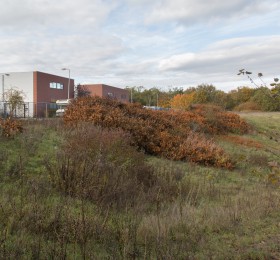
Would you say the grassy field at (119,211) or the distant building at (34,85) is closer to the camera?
the grassy field at (119,211)

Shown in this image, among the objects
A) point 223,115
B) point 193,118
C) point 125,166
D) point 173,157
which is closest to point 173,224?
point 125,166

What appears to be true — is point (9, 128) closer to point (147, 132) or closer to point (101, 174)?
point (101, 174)

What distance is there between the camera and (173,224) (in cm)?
609

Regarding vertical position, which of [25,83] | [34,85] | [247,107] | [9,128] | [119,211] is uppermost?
[25,83]

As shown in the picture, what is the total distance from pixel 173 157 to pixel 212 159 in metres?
1.87

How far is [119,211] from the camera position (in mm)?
6617

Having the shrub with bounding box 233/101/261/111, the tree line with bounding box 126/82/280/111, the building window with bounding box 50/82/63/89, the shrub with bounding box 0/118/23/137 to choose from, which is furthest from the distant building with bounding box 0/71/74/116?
the shrub with bounding box 0/118/23/137

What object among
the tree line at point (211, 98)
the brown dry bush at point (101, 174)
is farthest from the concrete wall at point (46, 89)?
the brown dry bush at point (101, 174)

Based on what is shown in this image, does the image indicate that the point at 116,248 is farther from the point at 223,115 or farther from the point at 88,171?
the point at 223,115

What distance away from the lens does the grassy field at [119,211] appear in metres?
4.76

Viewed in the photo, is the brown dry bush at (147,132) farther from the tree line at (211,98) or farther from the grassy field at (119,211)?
the tree line at (211,98)

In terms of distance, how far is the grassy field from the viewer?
4.76m

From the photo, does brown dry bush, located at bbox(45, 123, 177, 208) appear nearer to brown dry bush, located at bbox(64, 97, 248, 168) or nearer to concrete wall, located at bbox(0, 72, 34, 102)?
brown dry bush, located at bbox(64, 97, 248, 168)

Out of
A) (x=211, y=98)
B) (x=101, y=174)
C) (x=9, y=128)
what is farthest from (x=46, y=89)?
(x=101, y=174)
